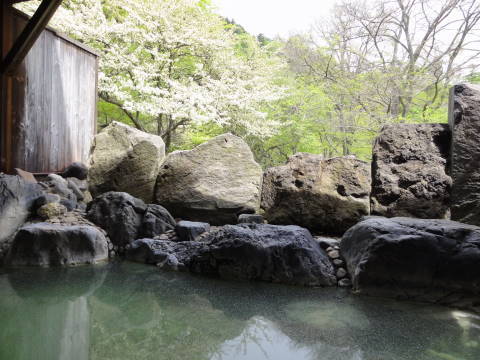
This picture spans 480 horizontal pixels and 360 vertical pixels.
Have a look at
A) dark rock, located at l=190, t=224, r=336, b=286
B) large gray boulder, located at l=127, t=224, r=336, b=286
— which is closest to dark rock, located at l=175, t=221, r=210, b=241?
large gray boulder, located at l=127, t=224, r=336, b=286

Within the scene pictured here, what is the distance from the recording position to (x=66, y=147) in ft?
19.9

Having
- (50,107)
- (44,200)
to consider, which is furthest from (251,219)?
(50,107)

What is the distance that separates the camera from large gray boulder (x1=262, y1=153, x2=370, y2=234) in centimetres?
437

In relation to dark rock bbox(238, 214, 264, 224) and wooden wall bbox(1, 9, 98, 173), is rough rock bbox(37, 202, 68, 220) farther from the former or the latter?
dark rock bbox(238, 214, 264, 224)

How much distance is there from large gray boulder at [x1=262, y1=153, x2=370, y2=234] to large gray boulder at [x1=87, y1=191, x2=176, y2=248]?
139 cm

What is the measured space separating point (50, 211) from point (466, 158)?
15.7 feet

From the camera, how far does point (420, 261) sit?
3.07m

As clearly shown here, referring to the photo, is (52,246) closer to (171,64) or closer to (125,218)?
(125,218)

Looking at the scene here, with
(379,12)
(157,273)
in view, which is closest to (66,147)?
(157,273)

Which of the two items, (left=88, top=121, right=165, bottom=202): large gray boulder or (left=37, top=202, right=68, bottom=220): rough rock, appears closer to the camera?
(left=37, top=202, right=68, bottom=220): rough rock

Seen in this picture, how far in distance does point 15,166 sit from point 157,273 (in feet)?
9.03

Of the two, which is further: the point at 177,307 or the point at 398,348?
the point at 177,307

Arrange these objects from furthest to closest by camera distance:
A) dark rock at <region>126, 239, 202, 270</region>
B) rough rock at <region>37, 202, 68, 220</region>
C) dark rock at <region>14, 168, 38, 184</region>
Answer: dark rock at <region>14, 168, 38, 184</region>
rough rock at <region>37, 202, 68, 220</region>
dark rock at <region>126, 239, 202, 270</region>

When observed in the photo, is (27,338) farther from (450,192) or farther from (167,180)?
(450,192)
